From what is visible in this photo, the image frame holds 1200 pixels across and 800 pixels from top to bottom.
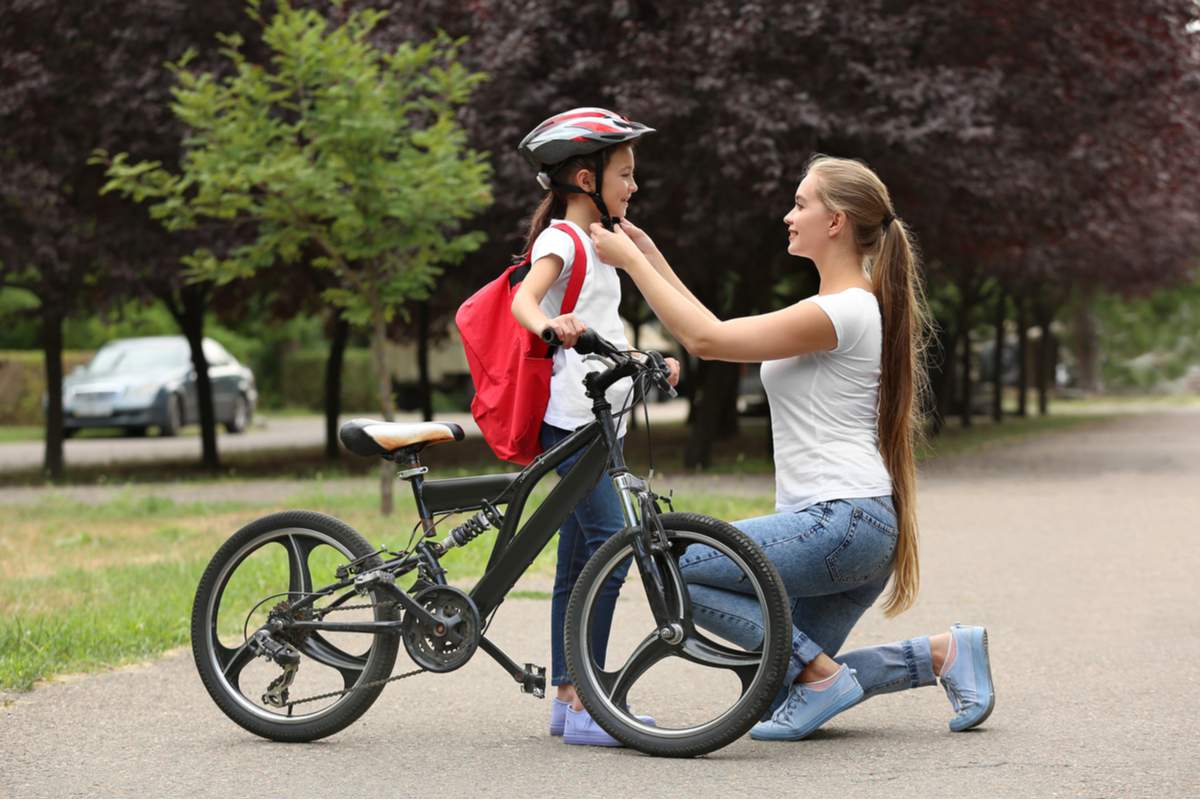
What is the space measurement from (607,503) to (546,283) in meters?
0.67

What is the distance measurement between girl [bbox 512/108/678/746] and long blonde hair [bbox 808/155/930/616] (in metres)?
0.62

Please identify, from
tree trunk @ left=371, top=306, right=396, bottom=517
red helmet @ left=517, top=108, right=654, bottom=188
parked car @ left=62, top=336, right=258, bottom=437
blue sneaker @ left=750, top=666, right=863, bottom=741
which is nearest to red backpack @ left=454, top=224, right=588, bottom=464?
red helmet @ left=517, top=108, right=654, bottom=188

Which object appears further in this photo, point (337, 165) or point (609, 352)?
A: point (337, 165)

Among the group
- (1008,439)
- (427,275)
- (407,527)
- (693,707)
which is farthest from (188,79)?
(1008,439)

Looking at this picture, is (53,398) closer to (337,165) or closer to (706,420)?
(706,420)

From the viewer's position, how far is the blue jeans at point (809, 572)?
478 cm

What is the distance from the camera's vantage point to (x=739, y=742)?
5.09 metres

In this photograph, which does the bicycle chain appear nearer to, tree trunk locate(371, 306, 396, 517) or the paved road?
the paved road

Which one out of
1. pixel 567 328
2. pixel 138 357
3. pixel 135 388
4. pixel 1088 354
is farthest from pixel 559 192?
pixel 1088 354

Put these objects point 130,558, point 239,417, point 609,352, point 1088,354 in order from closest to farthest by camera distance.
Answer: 1. point 609,352
2. point 130,558
3. point 239,417
4. point 1088,354

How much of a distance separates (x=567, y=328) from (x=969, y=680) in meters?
1.66

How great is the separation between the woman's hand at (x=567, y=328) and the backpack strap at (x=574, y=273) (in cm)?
29

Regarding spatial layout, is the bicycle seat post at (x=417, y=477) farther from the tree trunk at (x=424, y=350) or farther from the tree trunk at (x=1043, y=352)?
the tree trunk at (x=1043, y=352)

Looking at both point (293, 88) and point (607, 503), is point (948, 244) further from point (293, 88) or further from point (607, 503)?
point (607, 503)
